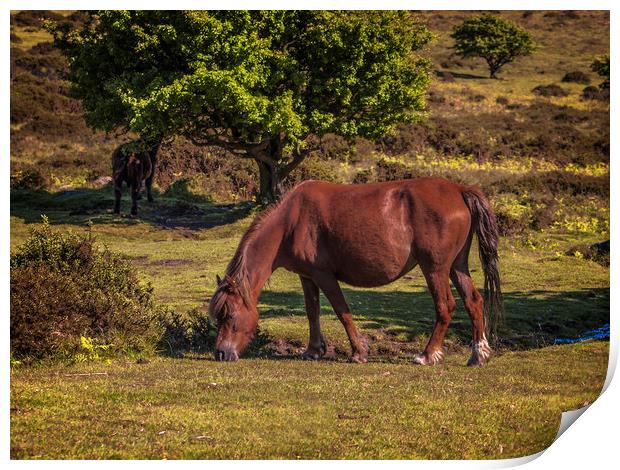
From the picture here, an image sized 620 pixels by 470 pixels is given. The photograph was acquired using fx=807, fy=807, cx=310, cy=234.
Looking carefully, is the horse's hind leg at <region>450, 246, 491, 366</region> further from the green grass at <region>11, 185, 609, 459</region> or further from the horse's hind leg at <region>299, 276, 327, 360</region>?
the horse's hind leg at <region>299, 276, 327, 360</region>

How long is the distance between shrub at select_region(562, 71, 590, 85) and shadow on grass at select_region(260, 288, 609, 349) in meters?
Answer: 22.8

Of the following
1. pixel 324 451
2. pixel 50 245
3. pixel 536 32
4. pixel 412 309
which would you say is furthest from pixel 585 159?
pixel 324 451

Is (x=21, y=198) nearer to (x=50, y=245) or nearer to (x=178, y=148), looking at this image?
(x=178, y=148)

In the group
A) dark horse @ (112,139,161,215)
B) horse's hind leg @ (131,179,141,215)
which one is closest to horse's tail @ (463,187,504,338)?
dark horse @ (112,139,161,215)

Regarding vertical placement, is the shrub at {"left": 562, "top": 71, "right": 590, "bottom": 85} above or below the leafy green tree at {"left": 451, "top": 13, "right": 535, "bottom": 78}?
below

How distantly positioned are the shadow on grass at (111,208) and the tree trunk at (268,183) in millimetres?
670

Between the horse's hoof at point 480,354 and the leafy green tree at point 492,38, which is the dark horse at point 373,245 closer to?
the horse's hoof at point 480,354

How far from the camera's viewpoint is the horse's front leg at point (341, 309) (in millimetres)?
12016

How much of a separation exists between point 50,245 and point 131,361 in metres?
2.94

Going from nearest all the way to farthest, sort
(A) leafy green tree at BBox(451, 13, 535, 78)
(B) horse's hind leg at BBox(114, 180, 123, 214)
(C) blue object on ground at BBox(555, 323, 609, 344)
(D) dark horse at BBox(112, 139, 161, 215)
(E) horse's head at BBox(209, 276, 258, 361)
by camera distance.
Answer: (E) horse's head at BBox(209, 276, 258, 361), (C) blue object on ground at BBox(555, 323, 609, 344), (D) dark horse at BBox(112, 139, 161, 215), (B) horse's hind leg at BBox(114, 180, 123, 214), (A) leafy green tree at BBox(451, 13, 535, 78)

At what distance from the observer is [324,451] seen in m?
8.15

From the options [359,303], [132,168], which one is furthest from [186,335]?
[132,168]

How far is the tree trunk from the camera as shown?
2892cm

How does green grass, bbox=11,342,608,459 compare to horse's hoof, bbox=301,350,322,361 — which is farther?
horse's hoof, bbox=301,350,322,361
